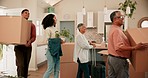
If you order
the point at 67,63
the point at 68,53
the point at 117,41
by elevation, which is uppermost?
the point at 117,41

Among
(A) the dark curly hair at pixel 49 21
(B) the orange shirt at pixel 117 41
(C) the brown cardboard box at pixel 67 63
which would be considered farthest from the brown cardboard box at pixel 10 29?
(C) the brown cardboard box at pixel 67 63

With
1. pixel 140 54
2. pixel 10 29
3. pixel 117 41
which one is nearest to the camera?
pixel 10 29

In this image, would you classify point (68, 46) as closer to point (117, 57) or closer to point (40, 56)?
point (117, 57)

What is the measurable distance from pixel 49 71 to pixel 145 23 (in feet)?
20.6

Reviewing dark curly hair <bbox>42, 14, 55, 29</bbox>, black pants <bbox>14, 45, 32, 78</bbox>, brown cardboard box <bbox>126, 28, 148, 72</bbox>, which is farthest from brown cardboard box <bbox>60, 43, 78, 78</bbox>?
brown cardboard box <bbox>126, 28, 148, 72</bbox>

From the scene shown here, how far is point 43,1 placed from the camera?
778 cm

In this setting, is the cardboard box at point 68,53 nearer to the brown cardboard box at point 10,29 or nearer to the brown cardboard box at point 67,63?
the brown cardboard box at point 67,63

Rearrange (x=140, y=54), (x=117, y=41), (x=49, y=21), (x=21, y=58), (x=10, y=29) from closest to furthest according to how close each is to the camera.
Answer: (x=10, y=29), (x=140, y=54), (x=117, y=41), (x=21, y=58), (x=49, y=21)

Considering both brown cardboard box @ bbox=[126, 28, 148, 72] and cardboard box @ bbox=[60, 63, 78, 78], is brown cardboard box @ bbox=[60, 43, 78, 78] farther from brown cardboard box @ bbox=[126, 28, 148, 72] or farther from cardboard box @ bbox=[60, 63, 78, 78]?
brown cardboard box @ bbox=[126, 28, 148, 72]

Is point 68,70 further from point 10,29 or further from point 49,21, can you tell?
point 10,29

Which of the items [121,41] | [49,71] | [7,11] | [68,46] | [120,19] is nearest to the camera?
[121,41]

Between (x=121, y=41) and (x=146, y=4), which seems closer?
(x=121, y=41)

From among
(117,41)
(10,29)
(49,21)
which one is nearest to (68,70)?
(49,21)

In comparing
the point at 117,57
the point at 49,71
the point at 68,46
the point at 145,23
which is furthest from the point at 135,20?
the point at 117,57
